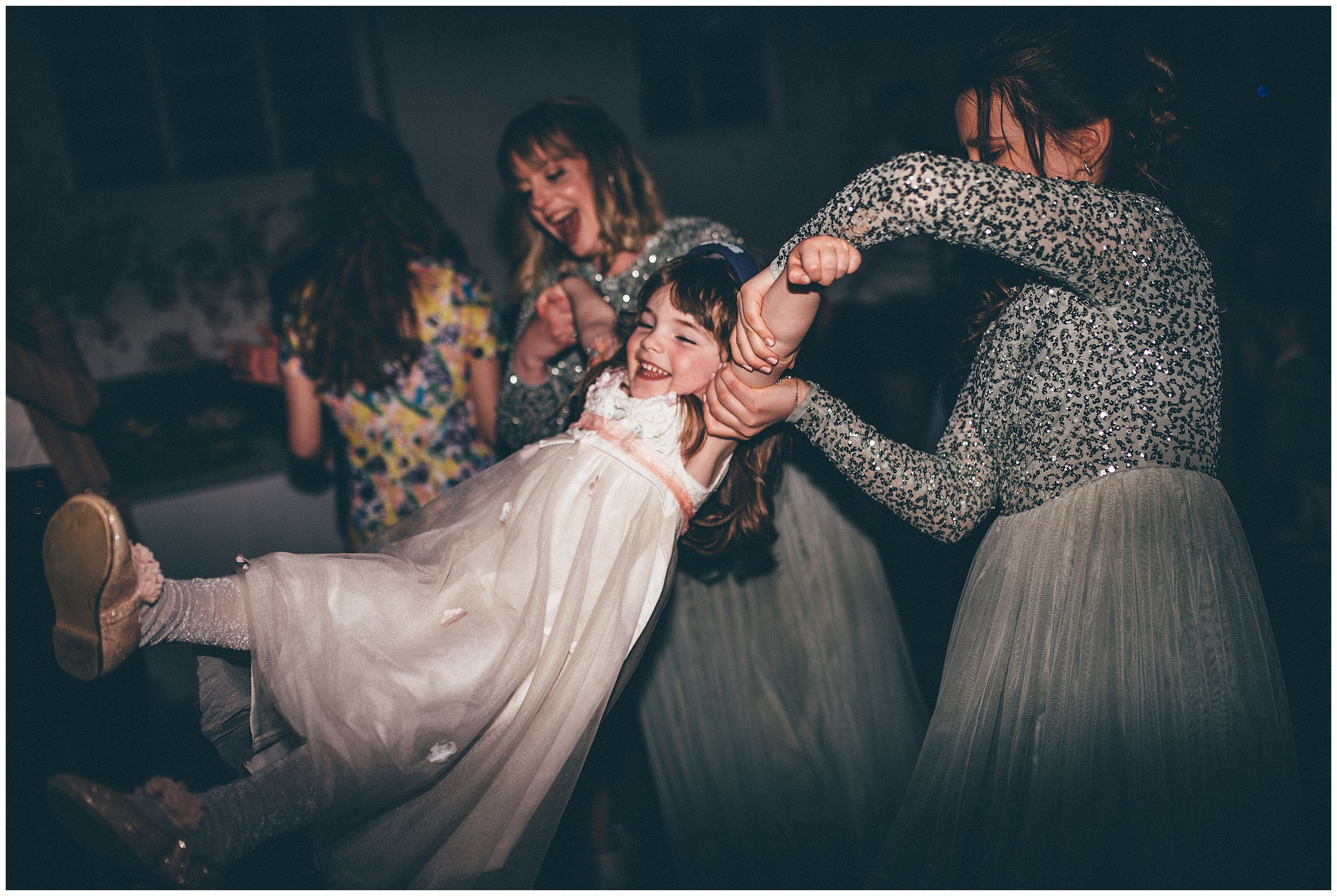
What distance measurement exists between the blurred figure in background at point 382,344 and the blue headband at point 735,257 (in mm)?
722

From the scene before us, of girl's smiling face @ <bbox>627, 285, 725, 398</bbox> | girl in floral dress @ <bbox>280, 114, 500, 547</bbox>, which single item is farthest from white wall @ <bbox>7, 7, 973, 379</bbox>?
girl's smiling face @ <bbox>627, 285, 725, 398</bbox>

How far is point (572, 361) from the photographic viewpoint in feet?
7.20

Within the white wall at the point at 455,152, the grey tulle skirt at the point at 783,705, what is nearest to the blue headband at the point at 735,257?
the grey tulle skirt at the point at 783,705

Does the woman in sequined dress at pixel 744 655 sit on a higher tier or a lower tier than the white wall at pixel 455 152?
lower

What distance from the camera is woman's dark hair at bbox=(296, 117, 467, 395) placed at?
2.15 m

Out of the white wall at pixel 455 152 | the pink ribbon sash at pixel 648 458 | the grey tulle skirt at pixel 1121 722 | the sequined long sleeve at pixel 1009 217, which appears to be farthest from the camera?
the white wall at pixel 455 152

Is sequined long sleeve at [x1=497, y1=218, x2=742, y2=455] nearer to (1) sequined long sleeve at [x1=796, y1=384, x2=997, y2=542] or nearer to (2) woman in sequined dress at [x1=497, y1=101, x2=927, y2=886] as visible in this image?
(2) woman in sequined dress at [x1=497, y1=101, x2=927, y2=886]

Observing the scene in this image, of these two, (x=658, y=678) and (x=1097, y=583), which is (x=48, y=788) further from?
(x=1097, y=583)

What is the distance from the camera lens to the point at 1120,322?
1253 millimetres

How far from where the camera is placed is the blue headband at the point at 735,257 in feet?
5.94

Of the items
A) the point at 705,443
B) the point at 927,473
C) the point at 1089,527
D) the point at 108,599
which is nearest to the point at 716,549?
the point at 705,443

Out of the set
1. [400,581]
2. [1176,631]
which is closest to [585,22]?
[400,581]

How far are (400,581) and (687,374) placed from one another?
70 cm

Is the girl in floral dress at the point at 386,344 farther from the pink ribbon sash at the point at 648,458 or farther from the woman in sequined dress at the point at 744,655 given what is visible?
the pink ribbon sash at the point at 648,458
